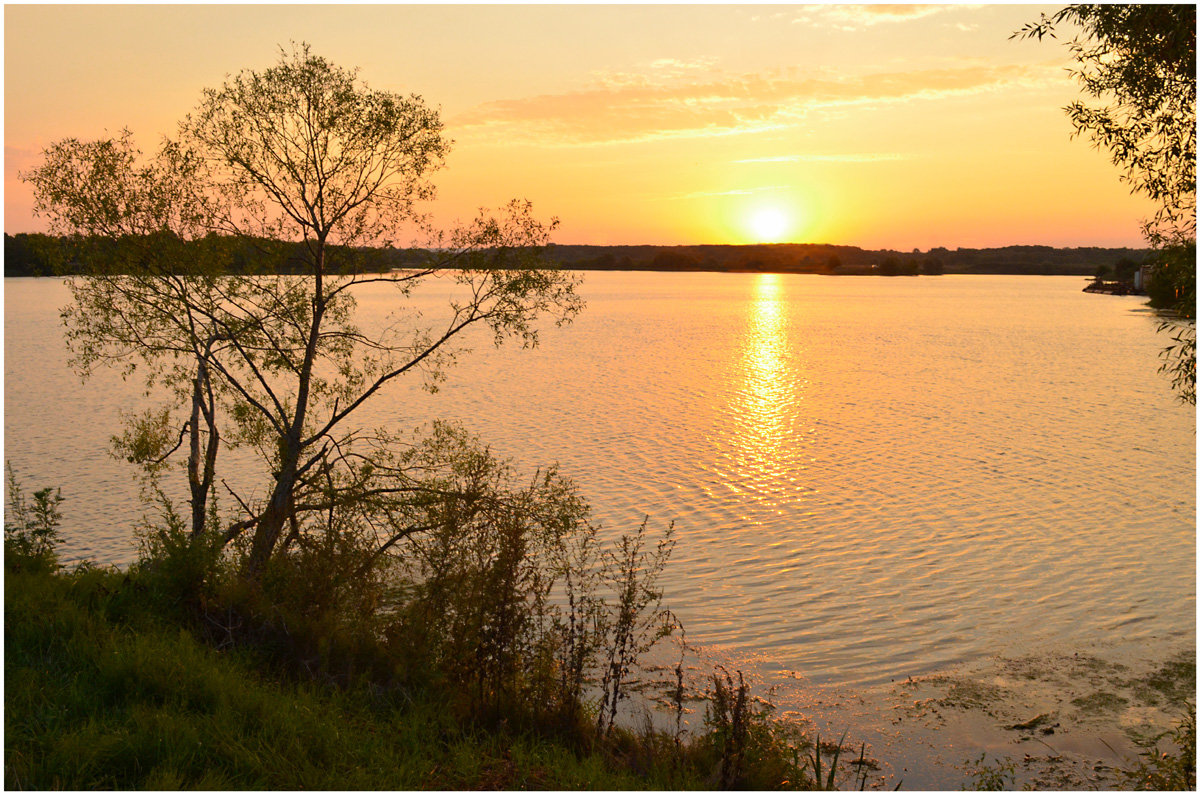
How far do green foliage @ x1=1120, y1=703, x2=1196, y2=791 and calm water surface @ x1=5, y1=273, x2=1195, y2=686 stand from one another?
3711 millimetres

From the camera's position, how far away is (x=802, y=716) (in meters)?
13.7

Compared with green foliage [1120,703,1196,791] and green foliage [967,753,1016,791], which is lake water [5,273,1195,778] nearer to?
green foliage [967,753,1016,791]

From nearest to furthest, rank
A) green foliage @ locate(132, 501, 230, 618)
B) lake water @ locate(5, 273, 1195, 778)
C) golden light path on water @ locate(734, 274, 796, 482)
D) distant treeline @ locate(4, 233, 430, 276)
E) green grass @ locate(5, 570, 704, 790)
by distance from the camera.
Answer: green grass @ locate(5, 570, 704, 790)
green foliage @ locate(132, 501, 230, 618)
distant treeline @ locate(4, 233, 430, 276)
lake water @ locate(5, 273, 1195, 778)
golden light path on water @ locate(734, 274, 796, 482)

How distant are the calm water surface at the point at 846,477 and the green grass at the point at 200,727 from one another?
22.7 feet

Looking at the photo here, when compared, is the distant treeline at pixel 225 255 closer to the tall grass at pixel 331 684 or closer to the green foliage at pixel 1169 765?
the tall grass at pixel 331 684

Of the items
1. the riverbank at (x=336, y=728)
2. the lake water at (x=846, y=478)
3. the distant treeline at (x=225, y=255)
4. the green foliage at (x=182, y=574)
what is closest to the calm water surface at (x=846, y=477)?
the lake water at (x=846, y=478)

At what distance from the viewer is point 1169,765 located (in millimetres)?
11109

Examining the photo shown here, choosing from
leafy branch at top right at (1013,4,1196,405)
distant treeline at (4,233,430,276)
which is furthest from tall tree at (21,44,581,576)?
leafy branch at top right at (1013,4,1196,405)

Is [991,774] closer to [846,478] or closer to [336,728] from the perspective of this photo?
[336,728]

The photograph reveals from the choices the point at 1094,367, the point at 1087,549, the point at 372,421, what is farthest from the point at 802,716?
the point at 1094,367

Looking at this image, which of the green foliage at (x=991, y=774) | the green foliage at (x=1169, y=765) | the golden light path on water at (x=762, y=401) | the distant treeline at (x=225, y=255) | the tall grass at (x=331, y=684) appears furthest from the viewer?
→ the golden light path on water at (x=762, y=401)

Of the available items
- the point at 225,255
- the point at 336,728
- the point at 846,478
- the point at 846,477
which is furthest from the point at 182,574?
the point at 846,477

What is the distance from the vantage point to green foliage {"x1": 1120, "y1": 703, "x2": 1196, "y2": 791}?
10.8 meters

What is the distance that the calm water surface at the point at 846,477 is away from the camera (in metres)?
17.8
